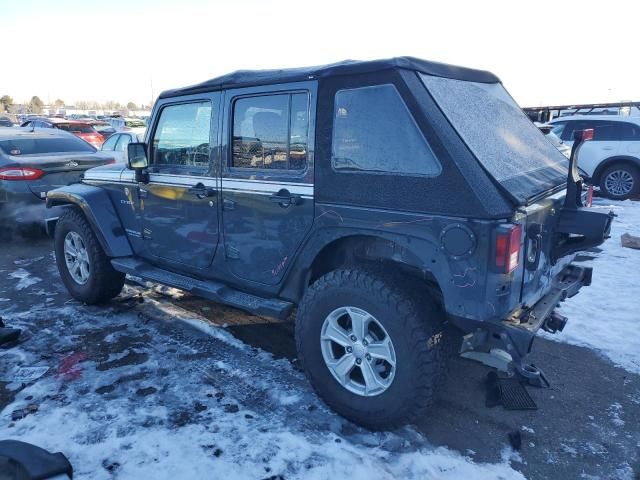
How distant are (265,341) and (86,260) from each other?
83.0 inches

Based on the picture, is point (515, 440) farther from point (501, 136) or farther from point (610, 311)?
point (610, 311)

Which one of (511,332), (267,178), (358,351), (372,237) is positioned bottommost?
(358,351)

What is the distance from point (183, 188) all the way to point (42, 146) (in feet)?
18.4

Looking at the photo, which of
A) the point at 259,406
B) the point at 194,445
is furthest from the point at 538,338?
the point at 194,445

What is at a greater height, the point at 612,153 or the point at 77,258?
the point at 612,153

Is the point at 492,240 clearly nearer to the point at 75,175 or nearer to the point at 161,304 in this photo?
the point at 161,304

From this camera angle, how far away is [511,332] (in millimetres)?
2506

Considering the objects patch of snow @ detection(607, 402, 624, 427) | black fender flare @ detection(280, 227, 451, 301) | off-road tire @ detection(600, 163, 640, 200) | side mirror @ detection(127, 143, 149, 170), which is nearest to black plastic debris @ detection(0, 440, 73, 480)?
black fender flare @ detection(280, 227, 451, 301)

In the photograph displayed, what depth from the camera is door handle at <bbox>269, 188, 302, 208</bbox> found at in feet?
10.2

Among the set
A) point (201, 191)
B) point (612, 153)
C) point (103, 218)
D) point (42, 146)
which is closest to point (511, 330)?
point (201, 191)

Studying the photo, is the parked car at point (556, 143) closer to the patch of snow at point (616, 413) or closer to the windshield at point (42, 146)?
the patch of snow at point (616, 413)

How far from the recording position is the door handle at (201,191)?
12.0 feet

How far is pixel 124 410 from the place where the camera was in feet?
10.2

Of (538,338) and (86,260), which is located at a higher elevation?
(86,260)
